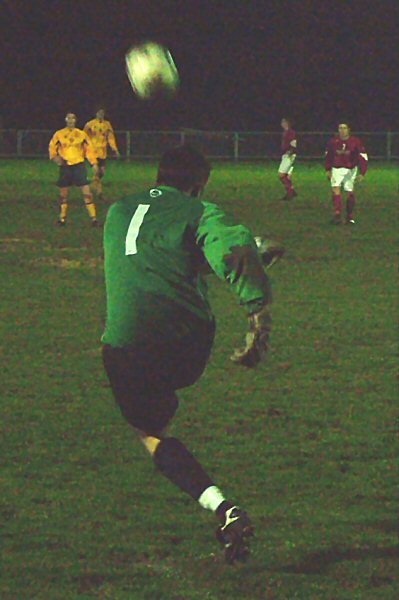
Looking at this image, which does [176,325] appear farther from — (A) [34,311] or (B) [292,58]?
(B) [292,58]

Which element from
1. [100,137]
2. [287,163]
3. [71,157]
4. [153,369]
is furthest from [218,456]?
[100,137]

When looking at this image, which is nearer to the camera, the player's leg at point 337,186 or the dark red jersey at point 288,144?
the player's leg at point 337,186

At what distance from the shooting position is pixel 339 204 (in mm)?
28047

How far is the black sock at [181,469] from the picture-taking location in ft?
19.5

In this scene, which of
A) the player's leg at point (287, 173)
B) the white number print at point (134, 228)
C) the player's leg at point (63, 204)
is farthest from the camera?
the player's leg at point (287, 173)

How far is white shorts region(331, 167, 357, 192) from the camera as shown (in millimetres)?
27875

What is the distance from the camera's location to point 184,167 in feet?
18.6

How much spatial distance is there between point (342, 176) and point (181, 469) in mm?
22447

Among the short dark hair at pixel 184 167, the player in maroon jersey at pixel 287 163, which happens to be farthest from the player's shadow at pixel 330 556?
the player in maroon jersey at pixel 287 163

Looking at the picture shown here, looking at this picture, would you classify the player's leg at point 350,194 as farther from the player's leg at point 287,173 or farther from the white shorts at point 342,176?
the player's leg at point 287,173

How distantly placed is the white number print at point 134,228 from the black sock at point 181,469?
94cm

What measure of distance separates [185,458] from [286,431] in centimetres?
433

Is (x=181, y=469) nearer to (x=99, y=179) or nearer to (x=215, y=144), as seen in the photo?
(x=99, y=179)

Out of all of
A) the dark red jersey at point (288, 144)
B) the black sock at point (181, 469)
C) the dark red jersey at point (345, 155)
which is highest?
the black sock at point (181, 469)
